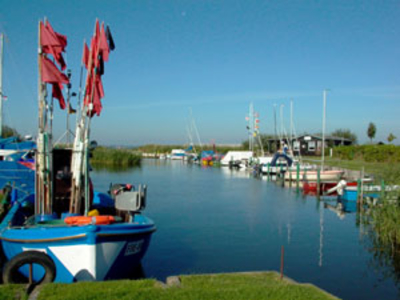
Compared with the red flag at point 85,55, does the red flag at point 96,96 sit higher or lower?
lower

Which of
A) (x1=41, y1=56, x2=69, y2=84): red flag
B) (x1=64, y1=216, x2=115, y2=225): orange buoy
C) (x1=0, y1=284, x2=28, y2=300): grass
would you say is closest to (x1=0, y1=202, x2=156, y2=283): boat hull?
(x1=64, y1=216, x2=115, y2=225): orange buoy

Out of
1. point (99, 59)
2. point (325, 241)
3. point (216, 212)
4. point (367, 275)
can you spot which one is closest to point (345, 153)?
point (216, 212)

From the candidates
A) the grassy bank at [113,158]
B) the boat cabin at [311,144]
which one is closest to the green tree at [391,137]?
the boat cabin at [311,144]

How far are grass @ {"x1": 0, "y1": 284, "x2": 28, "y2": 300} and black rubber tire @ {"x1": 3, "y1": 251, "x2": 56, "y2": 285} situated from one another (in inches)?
42.1

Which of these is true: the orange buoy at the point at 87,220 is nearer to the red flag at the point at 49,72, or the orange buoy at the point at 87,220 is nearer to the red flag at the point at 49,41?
the red flag at the point at 49,72

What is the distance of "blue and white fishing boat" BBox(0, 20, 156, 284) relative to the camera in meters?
9.33

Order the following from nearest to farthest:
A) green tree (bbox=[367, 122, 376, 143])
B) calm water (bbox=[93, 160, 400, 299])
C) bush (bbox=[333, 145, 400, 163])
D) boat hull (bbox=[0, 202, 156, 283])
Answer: boat hull (bbox=[0, 202, 156, 283]) < calm water (bbox=[93, 160, 400, 299]) < bush (bbox=[333, 145, 400, 163]) < green tree (bbox=[367, 122, 376, 143])

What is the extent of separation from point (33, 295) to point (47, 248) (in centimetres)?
210

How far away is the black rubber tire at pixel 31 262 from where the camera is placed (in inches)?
352

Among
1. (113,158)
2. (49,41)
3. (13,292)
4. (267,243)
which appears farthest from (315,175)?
(113,158)

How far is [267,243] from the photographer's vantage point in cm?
1712

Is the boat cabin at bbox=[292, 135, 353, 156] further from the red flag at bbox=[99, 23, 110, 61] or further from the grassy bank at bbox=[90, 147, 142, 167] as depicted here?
the red flag at bbox=[99, 23, 110, 61]

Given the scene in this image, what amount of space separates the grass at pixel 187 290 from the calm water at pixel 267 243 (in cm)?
394

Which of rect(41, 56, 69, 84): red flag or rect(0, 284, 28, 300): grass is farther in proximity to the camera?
rect(41, 56, 69, 84): red flag
